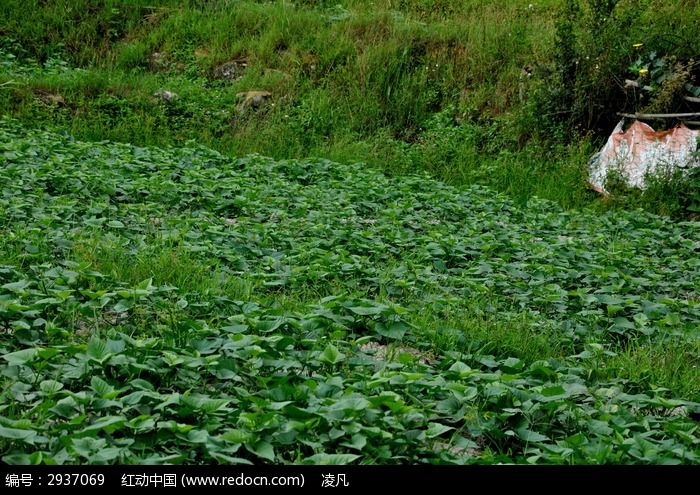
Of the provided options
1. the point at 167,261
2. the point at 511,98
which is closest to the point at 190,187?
the point at 167,261

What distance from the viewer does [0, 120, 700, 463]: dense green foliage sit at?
318 cm

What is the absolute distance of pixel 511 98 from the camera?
12039 mm

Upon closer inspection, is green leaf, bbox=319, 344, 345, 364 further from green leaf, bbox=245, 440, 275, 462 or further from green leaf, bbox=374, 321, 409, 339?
green leaf, bbox=245, 440, 275, 462

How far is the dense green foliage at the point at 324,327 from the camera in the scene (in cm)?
318

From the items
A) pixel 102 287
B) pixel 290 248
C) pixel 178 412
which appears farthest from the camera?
pixel 290 248

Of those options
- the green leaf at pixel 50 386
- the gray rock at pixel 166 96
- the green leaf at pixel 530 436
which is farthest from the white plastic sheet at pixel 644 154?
the green leaf at pixel 50 386

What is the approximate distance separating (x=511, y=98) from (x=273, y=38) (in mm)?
4114

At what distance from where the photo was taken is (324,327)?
4.39 meters

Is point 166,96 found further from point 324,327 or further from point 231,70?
point 324,327

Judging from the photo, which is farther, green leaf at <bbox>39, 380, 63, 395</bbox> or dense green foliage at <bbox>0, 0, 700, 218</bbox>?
dense green foliage at <bbox>0, 0, 700, 218</bbox>

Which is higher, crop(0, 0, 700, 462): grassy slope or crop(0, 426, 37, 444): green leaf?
crop(0, 426, 37, 444): green leaf

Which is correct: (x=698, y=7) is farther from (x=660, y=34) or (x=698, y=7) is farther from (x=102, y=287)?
(x=102, y=287)

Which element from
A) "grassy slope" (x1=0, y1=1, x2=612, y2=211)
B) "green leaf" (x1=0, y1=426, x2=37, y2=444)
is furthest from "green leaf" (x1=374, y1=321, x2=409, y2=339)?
"grassy slope" (x1=0, y1=1, x2=612, y2=211)

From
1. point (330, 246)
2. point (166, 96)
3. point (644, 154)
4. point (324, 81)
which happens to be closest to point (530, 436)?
point (330, 246)
